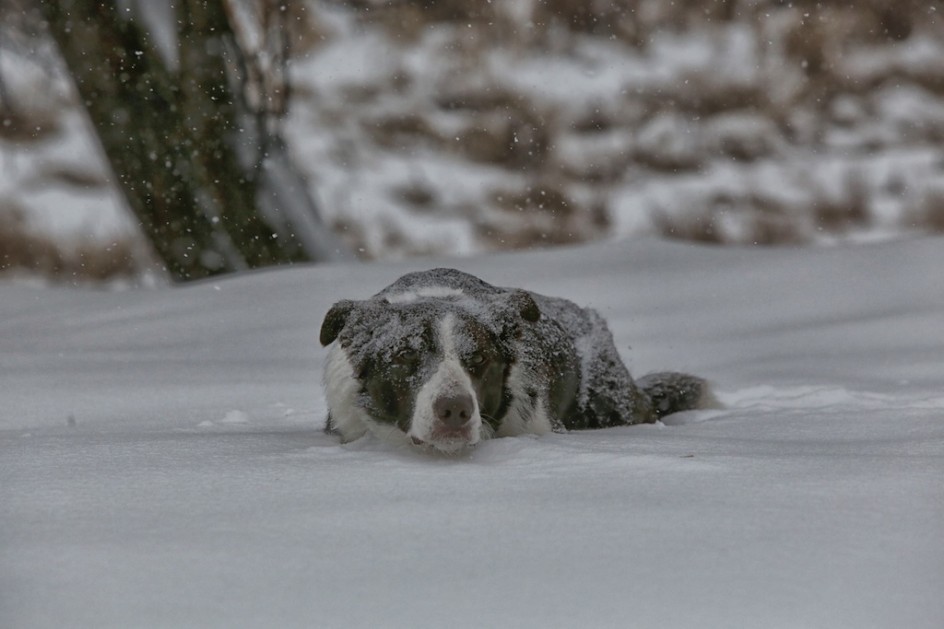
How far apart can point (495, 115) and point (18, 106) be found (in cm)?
526

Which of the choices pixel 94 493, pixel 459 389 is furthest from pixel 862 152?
pixel 94 493

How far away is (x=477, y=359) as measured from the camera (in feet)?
10.5

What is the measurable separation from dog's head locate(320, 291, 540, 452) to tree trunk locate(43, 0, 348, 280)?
3278mm

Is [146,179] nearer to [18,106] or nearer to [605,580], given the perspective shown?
[605,580]

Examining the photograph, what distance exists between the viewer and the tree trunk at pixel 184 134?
640cm

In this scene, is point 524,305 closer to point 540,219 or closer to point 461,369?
point 461,369

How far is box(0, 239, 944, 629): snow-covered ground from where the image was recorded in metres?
1.82

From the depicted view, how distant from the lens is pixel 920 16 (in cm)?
1352

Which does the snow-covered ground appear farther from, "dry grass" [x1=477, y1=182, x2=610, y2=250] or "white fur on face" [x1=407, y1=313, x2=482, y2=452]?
"dry grass" [x1=477, y1=182, x2=610, y2=250]

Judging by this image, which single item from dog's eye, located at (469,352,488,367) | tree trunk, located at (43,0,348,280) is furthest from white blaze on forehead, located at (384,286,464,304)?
tree trunk, located at (43,0,348,280)

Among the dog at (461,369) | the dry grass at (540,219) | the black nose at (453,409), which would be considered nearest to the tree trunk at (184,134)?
A: the dog at (461,369)

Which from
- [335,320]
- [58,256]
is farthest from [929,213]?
[335,320]

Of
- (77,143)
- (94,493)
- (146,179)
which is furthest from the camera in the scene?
(77,143)

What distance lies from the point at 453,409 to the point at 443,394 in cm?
6
